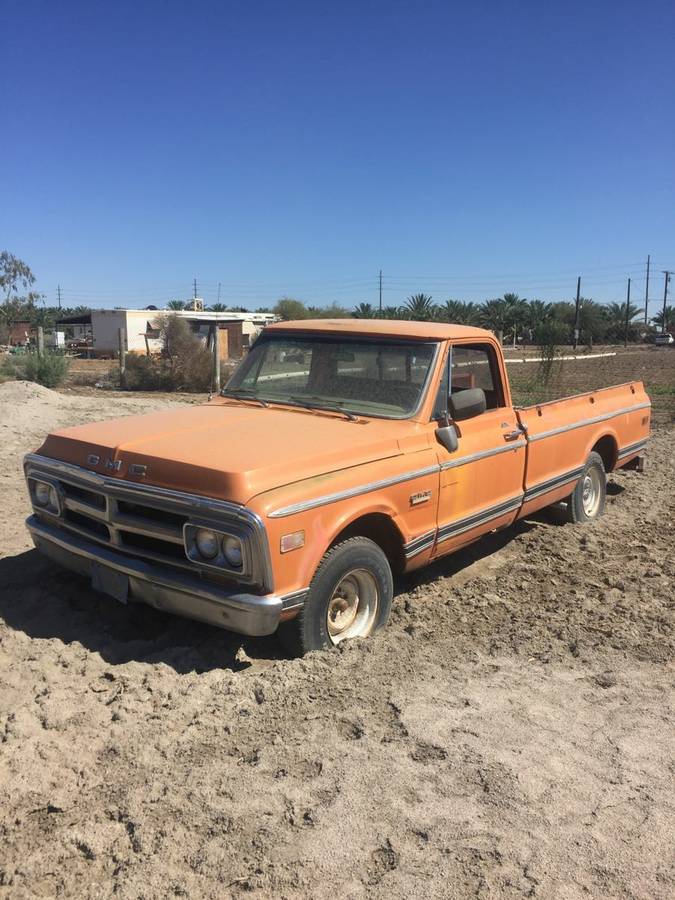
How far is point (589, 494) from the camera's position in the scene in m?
7.06

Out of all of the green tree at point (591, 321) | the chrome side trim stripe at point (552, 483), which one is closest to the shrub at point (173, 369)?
the chrome side trim stripe at point (552, 483)

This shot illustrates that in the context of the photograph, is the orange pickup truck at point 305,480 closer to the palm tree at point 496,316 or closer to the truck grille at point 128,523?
the truck grille at point 128,523

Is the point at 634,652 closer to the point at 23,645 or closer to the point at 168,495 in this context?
the point at 168,495

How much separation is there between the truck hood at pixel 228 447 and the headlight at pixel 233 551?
7.6 inches

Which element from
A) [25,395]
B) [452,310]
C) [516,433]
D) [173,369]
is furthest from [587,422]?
[452,310]

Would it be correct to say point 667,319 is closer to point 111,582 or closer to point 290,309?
point 290,309

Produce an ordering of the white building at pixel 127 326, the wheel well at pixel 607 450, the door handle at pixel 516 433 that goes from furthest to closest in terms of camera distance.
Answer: the white building at pixel 127 326, the wheel well at pixel 607 450, the door handle at pixel 516 433

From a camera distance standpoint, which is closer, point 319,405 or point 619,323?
point 319,405

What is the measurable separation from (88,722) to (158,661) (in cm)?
60

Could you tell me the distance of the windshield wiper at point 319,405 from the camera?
4.64 meters

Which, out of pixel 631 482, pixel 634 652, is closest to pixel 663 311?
pixel 631 482

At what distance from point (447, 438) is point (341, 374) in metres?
0.86

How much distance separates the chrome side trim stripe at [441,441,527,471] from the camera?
4.64 metres

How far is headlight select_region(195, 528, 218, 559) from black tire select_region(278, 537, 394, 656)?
522mm
